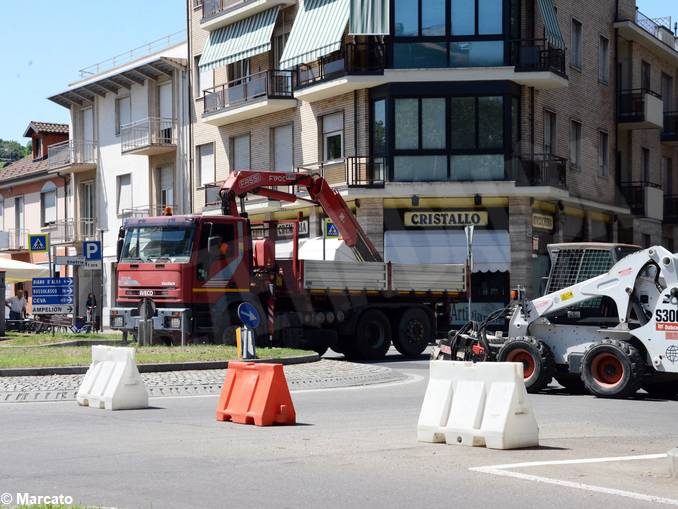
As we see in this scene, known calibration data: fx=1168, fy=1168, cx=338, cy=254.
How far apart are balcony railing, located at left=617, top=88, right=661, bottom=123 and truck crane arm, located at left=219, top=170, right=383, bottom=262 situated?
710 inches

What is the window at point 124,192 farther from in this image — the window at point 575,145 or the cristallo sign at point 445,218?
the window at point 575,145

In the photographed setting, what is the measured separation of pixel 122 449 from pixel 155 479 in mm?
1850

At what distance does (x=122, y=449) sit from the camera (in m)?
10.5

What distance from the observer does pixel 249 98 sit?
4128cm

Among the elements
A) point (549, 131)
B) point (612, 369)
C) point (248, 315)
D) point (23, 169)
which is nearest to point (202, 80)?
point (549, 131)

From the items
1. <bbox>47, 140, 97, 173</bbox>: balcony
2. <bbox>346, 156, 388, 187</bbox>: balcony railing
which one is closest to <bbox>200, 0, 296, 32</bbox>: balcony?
<bbox>346, 156, 388, 187</bbox>: balcony railing

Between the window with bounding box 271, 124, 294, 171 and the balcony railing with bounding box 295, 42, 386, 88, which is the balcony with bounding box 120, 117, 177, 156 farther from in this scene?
the balcony railing with bounding box 295, 42, 386, 88

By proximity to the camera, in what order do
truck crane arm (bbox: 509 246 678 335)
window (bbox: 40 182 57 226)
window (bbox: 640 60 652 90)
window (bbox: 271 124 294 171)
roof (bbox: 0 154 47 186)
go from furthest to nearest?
roof (bbox: 0 154 47 186)
window (bbox: 40 182 57 226)
window (bbox: 640 60 652 90)
window (bbox: 271 124 294 171)
truck crane arm (bbox: 509 246 678 335)

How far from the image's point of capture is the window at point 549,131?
38.2m

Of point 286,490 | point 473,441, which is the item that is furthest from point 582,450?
point 286,490

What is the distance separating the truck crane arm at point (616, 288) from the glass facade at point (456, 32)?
1984 centimetres

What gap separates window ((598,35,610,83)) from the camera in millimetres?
42500

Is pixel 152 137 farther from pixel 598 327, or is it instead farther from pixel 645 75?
pixel 598 327

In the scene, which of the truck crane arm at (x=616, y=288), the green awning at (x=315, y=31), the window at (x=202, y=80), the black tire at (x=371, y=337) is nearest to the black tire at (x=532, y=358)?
the truck crane arm at (x=616, y=288)
